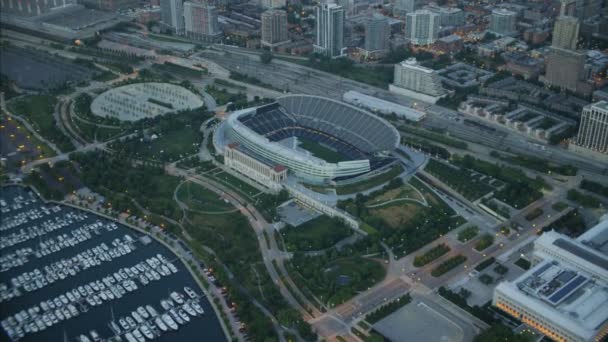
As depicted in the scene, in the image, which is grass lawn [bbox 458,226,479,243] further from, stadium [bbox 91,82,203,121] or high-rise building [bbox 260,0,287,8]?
high-rise building [bbox 260,0,287,8]

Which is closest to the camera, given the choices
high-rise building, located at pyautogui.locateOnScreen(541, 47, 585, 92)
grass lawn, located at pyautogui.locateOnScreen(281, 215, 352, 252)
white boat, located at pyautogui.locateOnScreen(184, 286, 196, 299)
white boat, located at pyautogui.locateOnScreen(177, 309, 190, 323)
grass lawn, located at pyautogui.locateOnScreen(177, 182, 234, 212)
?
white boat, located at pyautogui.locateOnScreen(177, 309, 190, 323)

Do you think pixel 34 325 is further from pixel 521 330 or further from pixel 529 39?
pixel 529 39

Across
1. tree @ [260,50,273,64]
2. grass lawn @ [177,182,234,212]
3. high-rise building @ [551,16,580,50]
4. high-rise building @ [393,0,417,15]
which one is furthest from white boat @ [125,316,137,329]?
high-rise building @ [393,0,417,15]

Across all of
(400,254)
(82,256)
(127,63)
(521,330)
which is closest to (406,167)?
(400,254)

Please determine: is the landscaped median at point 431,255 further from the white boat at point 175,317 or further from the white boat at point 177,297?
the white boat at point 175,317

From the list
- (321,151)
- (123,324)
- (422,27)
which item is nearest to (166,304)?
(123,324)

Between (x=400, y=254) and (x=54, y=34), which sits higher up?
(x=54, y=34)
